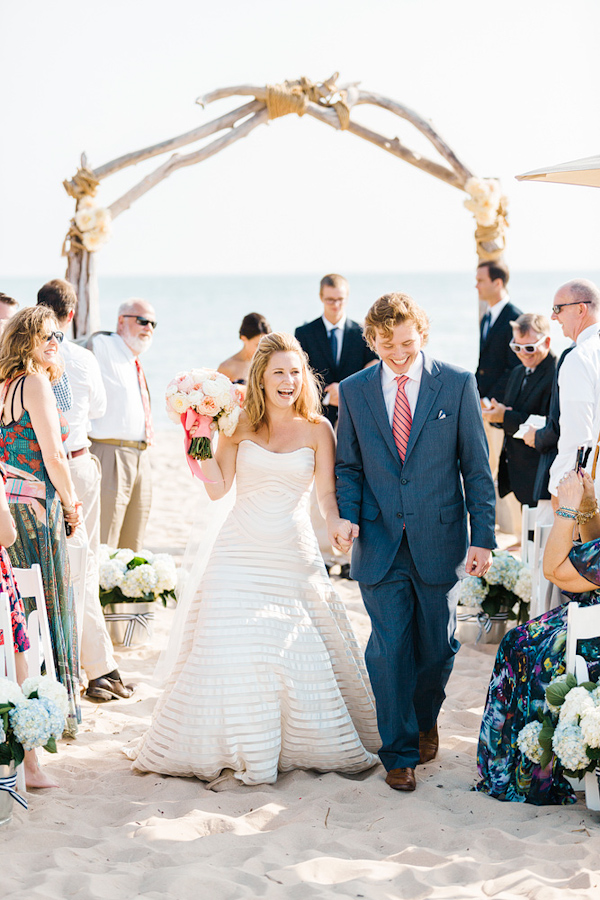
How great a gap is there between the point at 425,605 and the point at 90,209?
5.20m

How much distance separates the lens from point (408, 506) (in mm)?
4219

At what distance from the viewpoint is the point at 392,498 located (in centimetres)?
425

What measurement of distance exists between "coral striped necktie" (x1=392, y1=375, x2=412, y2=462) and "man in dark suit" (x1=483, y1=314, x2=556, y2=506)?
277 cm

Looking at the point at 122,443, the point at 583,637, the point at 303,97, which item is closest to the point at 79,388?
the point at 122,443

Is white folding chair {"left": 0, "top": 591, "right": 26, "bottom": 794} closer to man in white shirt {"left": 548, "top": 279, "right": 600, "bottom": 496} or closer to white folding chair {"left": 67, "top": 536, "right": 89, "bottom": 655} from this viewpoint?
white folding chair {"left": 67, "top": 536, "right": 89, "bottom": 655}

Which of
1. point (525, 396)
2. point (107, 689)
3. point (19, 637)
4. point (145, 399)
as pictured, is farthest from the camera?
point (525, 396)

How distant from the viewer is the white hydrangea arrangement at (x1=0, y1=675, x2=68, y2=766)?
358cm

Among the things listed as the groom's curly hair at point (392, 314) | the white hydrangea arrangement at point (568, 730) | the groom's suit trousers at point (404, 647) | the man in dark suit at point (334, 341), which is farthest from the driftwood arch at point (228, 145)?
the white hydrangea arrangement at point (568, 730)

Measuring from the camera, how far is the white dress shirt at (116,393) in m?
6.55

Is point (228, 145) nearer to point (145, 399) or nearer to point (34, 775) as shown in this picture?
point (145, 399)

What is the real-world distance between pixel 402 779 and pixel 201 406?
1.84m

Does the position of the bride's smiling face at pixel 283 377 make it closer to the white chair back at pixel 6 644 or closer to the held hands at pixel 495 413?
the white chair back at pixel 6 644

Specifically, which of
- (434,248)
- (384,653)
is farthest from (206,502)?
(434,248)

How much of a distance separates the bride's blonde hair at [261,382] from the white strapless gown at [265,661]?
185 millimetres
